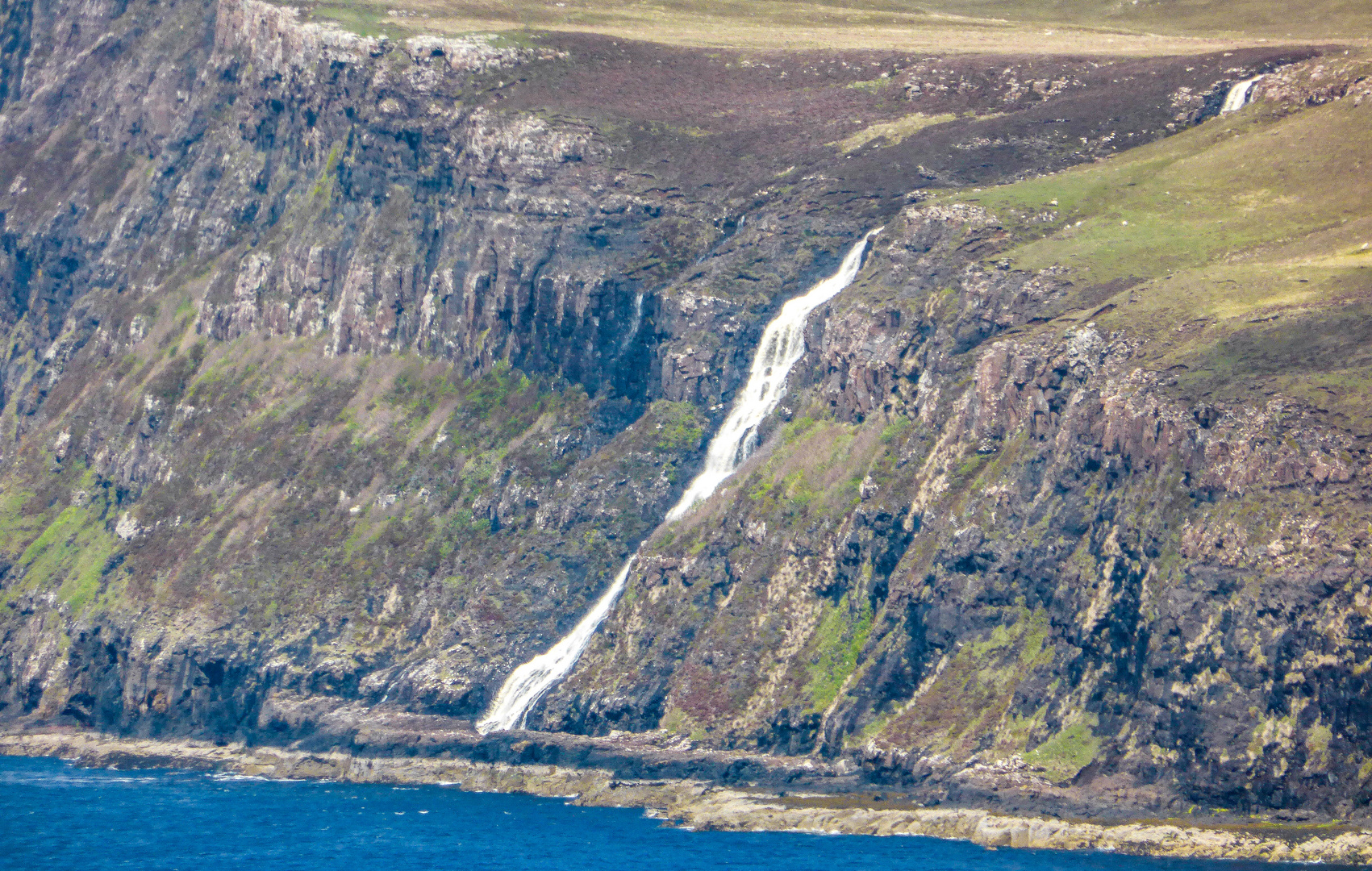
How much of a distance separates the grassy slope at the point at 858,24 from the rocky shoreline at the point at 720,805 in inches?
2453

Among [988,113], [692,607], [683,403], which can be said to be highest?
[988,113]

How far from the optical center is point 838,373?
131m

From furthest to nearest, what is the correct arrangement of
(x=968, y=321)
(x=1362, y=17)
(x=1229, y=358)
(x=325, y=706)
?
1. (x=1362, y=17)
2. (x=325, y=706)
3. (x=968, y=321)
4. (x=1229, y=358)

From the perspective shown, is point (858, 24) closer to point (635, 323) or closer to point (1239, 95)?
point (1239, 95)

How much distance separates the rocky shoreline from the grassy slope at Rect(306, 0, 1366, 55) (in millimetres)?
62308

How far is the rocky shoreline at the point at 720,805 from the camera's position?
3718 inches

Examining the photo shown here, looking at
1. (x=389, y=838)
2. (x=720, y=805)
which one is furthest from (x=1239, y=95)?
(x=389, y=838)

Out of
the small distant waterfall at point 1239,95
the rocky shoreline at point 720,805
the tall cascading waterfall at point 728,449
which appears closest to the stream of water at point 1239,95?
the small distant waterfall at point 1239,95

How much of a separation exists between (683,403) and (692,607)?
19035 millimetres

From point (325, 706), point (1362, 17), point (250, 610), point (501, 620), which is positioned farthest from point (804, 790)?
point (1362, 17)

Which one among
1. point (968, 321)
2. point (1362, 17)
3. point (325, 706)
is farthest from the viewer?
point (1362, 17)

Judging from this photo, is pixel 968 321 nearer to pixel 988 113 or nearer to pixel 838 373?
pixel 838 373

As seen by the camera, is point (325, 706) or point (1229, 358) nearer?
point (1229, 358)

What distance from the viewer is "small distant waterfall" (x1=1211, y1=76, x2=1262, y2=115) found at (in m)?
148
